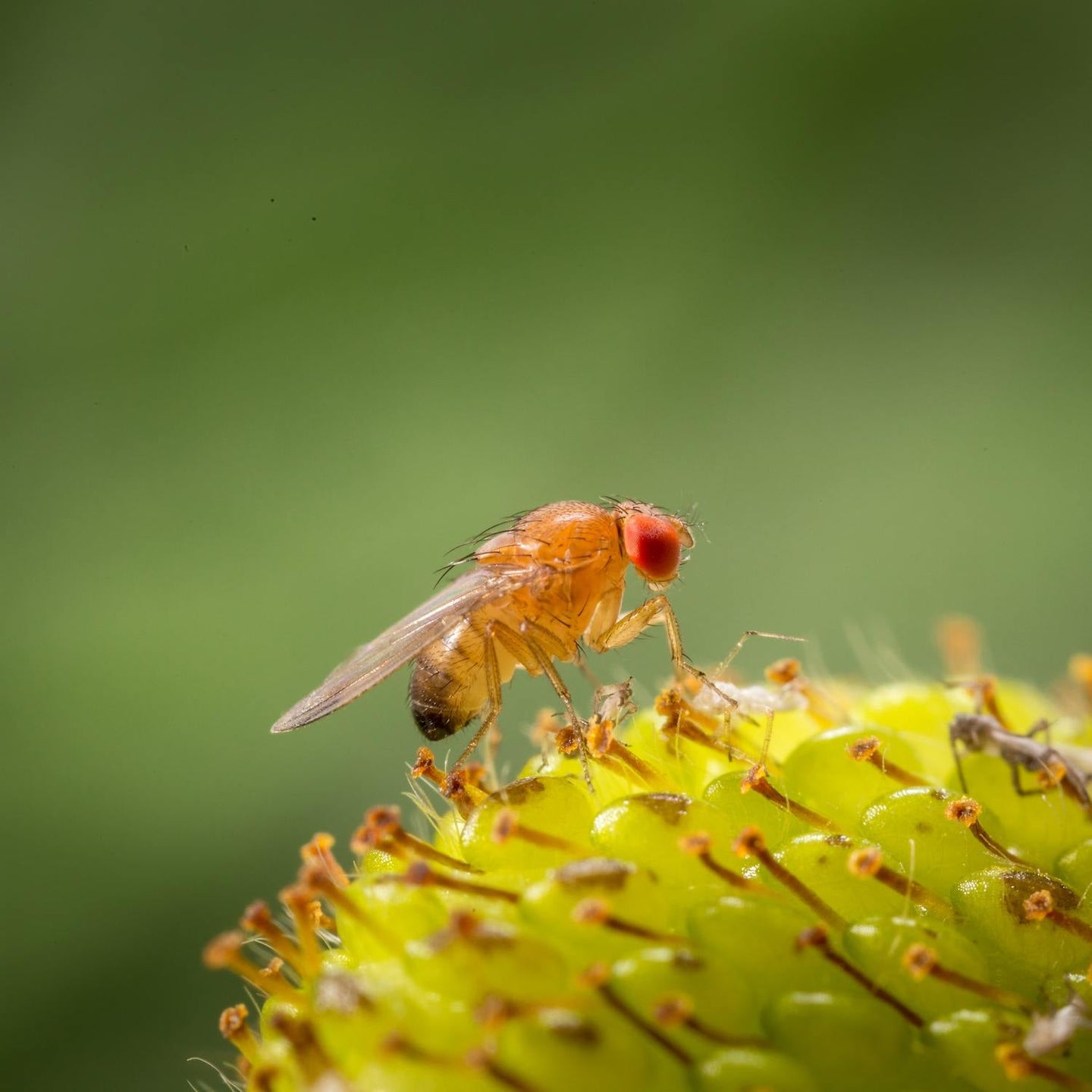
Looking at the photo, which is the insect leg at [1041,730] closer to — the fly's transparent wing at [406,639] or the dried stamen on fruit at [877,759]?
the dried stamen on fruit at [877,759]

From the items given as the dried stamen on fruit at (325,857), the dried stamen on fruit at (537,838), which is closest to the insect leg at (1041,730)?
the dried stamen on fruit at (537,838)

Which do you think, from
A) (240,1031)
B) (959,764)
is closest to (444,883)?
(240,1031)

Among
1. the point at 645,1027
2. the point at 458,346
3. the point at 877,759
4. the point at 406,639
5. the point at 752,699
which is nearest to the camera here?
the point at 645,1027

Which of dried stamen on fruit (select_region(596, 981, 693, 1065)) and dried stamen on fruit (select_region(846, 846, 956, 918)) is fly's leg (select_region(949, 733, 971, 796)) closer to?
dried stamen on fruit (select_region(846, 846, 956, 918))

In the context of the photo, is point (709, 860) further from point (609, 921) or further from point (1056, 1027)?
point (1056, 1027)

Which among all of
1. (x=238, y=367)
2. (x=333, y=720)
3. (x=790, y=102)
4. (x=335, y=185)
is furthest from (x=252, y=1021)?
(x=790, y=102)

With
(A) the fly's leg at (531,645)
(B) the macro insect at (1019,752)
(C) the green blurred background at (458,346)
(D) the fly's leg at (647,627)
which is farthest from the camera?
(C) the green blurred background at (458,346)

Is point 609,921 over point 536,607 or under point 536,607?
under
